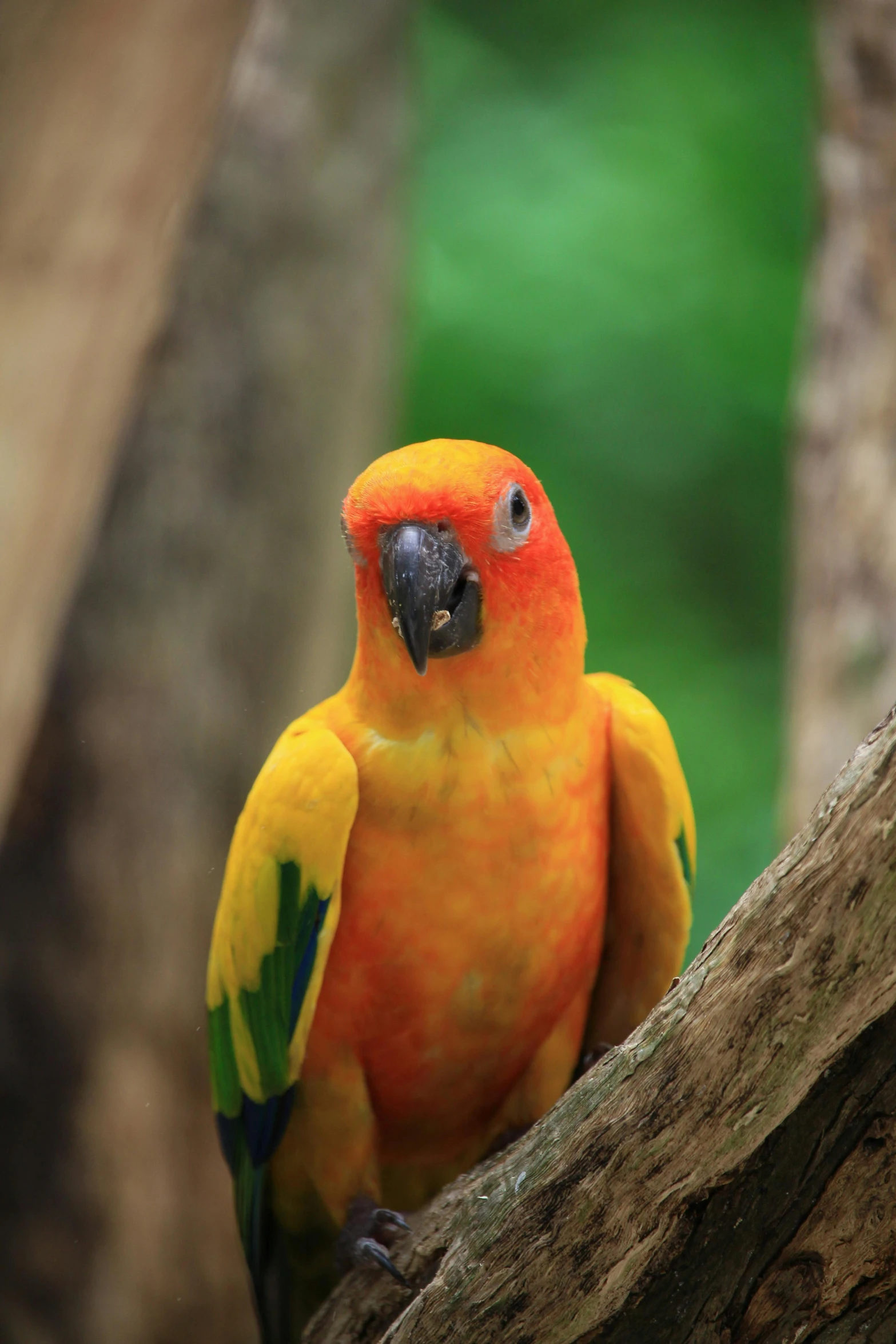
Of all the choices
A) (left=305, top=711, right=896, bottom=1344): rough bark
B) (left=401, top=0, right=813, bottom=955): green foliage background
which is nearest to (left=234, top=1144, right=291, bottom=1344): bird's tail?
(left=305, top=711, right=896, bottom=1344): rough bark

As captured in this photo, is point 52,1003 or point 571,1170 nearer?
point 571,1170

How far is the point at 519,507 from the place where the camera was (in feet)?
5.35

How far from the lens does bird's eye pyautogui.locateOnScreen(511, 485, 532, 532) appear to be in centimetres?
162

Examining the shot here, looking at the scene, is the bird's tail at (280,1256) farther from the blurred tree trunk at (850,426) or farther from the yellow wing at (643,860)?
the blurred tree trunk at (850,426)

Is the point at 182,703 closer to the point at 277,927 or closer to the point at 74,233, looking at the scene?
the point at 74,233

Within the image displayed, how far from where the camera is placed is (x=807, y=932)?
45.4 inches

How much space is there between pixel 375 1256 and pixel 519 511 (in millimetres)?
1059

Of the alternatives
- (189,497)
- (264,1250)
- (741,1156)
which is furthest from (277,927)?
(189,497)

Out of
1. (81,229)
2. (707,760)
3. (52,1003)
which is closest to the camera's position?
(81,229)

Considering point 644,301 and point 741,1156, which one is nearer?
point 741,1156

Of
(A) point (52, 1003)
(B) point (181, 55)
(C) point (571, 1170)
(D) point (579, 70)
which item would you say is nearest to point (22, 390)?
(B) point (181, 55)

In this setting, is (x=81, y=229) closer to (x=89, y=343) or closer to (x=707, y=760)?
(x=89, y=343)

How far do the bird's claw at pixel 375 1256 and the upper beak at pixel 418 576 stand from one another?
825 mm

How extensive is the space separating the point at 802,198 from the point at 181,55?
9.22ft
